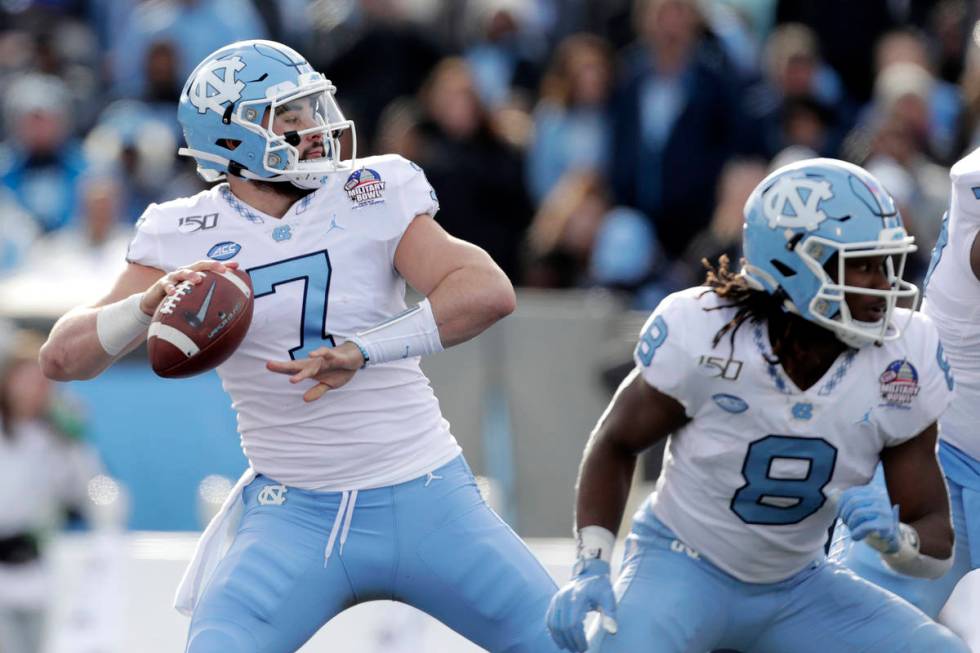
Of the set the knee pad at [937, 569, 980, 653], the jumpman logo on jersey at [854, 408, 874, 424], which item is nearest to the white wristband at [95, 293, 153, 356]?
the jumpman logo on jersey at [854, 408, 874, 424]

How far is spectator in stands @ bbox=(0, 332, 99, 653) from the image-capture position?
7070 millimetres

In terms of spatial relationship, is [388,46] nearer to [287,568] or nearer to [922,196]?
[922,196]

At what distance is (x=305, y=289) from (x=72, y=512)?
3.64m

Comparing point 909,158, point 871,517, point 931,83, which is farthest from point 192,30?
point 871,517

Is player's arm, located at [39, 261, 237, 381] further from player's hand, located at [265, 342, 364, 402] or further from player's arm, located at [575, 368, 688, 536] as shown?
player's arm, located at [575, 368, 688, 536]

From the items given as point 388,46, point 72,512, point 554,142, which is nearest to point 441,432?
point 72,512

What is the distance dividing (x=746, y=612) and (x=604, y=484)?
1.40ft

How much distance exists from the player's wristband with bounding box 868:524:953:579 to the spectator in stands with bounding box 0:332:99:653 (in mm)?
4038

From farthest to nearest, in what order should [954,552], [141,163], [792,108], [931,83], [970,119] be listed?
[141,163] → [931,83] → [792,108] → [970,119] → [954,552]

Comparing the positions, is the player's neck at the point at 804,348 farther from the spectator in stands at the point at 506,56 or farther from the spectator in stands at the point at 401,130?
the spectator in stands at the point at 506,56

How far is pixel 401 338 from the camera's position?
4078mm

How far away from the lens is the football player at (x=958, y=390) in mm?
4371

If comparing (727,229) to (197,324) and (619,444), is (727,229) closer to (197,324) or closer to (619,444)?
(619,444)

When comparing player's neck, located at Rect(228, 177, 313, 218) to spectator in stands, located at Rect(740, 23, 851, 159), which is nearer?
player's neck, located at Rect(228, 177, 313, 218)
